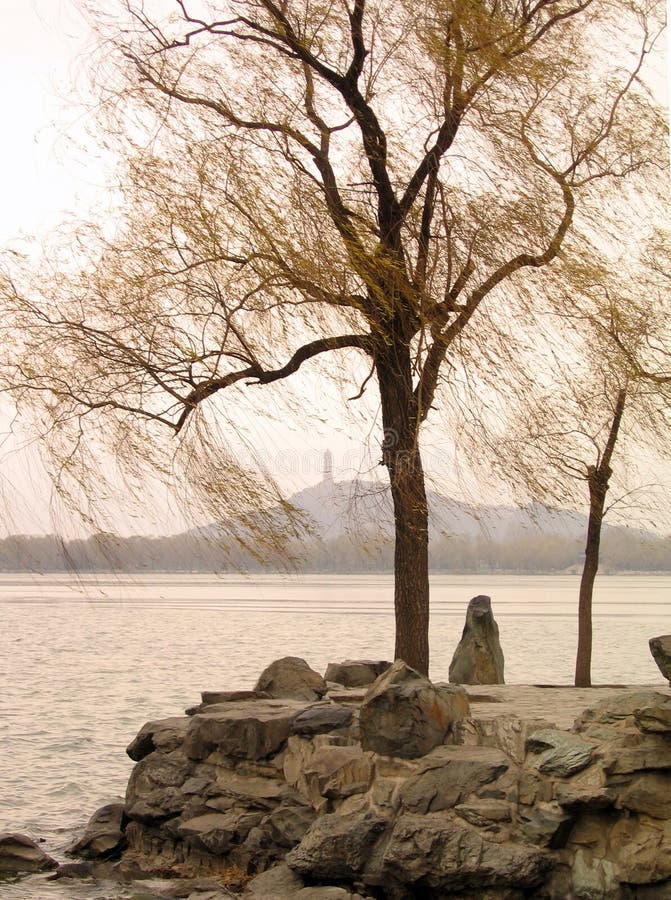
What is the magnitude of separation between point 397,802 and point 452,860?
57cm

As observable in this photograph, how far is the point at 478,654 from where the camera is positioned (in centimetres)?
1116

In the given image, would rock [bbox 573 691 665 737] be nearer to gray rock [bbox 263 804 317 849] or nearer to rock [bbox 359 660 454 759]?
rock [bbox 359 660 454 759]

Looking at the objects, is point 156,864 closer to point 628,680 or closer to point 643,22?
point 643,22

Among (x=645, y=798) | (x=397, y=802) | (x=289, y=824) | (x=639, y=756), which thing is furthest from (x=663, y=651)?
(x=289, y=824)

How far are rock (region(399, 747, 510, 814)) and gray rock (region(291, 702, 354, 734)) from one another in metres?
0.80

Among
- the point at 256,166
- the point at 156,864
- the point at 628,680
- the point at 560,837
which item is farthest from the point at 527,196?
the point at 628,680

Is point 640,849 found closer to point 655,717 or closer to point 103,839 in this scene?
point 655,717

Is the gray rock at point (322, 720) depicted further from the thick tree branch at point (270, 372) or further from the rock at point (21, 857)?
the thick tree branch at point (270, 372)

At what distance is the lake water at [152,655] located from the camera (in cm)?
1202

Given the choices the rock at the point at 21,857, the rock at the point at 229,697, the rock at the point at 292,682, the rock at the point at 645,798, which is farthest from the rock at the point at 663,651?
the rock at the point at 21,857

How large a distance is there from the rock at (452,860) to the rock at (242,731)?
1318 mm

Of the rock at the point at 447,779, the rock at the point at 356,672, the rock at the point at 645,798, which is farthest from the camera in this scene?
the rock at the point at 356,672

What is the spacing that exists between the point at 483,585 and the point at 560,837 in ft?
132

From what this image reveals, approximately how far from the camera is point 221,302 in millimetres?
10031
